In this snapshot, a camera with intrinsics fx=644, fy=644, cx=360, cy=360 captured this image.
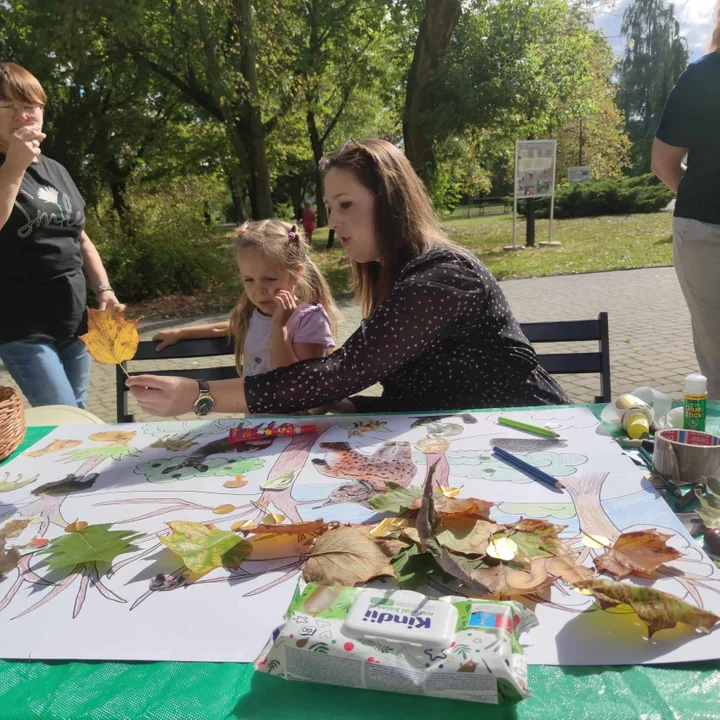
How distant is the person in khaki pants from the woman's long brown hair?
54.8 inches

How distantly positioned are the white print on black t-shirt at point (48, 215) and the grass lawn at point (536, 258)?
5282mm

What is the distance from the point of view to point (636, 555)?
1.03m

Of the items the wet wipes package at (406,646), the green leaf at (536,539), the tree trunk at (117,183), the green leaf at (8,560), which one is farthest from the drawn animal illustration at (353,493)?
the tree trunk at (117,183)

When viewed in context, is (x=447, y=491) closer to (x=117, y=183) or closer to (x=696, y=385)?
(x=696, y=385)

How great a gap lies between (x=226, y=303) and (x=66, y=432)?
8.18m

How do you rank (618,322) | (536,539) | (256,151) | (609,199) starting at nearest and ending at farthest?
1. (536,539)
2. (618,322)
3. (256,151)
4. (609,199)

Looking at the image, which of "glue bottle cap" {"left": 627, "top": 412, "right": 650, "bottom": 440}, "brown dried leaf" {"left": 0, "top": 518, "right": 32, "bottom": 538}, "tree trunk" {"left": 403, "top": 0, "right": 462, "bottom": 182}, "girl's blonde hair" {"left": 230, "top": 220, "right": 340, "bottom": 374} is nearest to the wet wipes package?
"brown dried leaf" {"left": 0, "top": 518, "right": 32, "bottom": 538}

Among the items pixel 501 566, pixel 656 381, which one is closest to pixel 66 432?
pixel 501 566

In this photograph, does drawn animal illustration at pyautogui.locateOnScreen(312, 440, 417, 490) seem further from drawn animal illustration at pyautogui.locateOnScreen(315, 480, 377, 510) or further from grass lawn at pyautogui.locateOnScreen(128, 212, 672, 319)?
grass lawn at pyautogui.locateOnScreen(128, 212, 672, 319)

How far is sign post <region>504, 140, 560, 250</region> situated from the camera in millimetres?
13047

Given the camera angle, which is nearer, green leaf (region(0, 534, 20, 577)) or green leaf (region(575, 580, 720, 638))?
green leaf (region(575, 580, 720, 638))

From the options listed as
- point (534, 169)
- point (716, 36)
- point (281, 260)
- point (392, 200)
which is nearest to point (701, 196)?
point (716, 36)

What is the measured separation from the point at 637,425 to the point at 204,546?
40.9 inches

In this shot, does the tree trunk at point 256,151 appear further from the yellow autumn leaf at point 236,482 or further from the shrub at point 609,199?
the shrub at point 609,199
